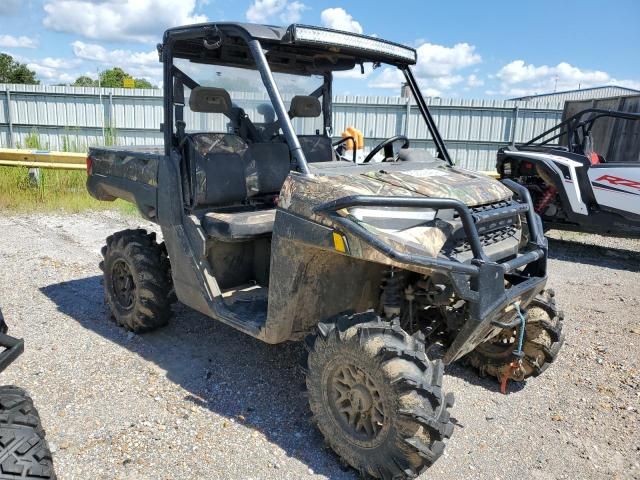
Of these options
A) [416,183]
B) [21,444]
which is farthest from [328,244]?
[21,444]

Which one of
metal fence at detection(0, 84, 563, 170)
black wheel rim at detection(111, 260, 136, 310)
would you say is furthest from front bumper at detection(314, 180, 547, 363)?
metal fence at detection(0, 84, 563, 170)

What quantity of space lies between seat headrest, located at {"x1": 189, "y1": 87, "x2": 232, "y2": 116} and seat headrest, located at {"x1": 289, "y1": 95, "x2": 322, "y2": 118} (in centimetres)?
58

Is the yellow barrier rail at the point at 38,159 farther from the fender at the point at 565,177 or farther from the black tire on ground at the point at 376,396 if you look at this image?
the black tire on ground at the point at 376,396

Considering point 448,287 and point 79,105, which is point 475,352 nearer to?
point 448,287

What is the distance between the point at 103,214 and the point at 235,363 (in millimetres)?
6161

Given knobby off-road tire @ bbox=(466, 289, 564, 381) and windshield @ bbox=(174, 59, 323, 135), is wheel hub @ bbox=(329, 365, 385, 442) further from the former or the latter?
windshield @ bbox=(174, 59, 323, 135)

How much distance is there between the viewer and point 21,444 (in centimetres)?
214

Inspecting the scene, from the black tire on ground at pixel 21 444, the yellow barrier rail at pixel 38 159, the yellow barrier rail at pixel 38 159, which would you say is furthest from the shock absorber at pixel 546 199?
the yellow barrier rail at pixel 38 159

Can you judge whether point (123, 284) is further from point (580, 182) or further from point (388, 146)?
point (580, 182)

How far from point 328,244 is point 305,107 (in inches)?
86.0

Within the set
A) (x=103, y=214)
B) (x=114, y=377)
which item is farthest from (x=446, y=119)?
(x=114, y=377)

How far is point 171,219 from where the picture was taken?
13.8 feet

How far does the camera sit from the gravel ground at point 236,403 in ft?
10.4

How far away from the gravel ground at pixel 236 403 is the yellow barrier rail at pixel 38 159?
15.7 ft
